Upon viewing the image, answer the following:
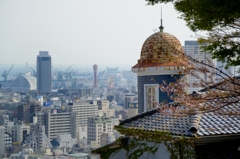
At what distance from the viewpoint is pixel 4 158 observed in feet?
222

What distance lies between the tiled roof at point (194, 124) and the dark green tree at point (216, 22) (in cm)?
84

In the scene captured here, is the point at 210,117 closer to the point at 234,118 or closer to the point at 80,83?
the point at 234,118

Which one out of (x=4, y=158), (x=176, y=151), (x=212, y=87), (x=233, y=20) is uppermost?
(x=233, y=20)

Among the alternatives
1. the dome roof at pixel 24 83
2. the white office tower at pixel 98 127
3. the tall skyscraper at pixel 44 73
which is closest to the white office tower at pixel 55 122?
the white office tower at pixel 98 127

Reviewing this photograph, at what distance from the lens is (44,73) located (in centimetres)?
16538

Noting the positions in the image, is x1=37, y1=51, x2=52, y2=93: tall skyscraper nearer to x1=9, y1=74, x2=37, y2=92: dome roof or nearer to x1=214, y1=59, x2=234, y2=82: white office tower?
x1=9, y1=74, x2=37, y2=92: dome roof

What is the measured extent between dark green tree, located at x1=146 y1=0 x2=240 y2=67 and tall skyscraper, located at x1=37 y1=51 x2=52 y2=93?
158 m

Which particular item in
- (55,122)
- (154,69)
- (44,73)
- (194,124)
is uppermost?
(44,73)

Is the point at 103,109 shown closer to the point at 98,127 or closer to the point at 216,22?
the point at 98,127

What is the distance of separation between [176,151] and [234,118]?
686 mm

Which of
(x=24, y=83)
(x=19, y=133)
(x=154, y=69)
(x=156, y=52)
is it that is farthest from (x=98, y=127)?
(x=24, y=83)

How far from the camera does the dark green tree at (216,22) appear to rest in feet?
14.0

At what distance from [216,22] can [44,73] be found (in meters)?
162

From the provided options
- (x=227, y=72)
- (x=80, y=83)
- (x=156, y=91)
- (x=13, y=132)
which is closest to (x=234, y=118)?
(x=227, y=72)
